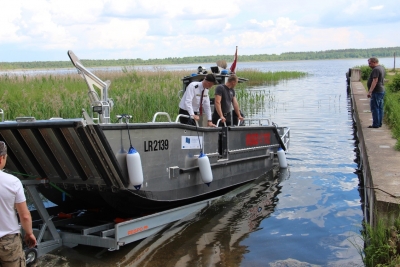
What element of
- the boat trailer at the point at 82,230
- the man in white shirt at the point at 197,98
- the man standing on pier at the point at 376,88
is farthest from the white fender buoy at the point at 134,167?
the man standing on pier at the point at 376,88

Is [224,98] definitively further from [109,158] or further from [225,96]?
[109,158]

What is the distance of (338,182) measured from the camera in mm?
10133

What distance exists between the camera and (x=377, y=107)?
11.2 meters

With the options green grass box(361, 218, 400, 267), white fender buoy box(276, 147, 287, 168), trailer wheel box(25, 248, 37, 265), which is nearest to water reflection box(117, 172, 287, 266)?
trailer wheel box(25, 248, 37, 265)

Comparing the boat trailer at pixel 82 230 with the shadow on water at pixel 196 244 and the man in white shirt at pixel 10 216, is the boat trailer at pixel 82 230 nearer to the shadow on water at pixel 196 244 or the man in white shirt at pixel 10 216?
the shadow on water at pixel 196 244

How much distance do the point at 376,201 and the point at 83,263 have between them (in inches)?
136

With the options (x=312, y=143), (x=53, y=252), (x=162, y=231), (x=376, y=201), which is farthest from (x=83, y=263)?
(x=312, y=143)

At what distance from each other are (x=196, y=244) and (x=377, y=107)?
6.32 m

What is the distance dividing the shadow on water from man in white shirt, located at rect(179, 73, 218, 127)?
1.52 m

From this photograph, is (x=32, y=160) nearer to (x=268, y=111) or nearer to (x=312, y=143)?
(x=312, y=143)

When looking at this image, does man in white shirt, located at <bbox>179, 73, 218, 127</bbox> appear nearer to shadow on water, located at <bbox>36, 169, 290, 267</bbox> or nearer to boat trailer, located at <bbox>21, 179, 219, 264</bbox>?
shadow on water, located at <bbox>36, 169, 290, 267</bbox>

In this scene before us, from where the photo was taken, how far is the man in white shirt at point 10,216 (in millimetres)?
3963

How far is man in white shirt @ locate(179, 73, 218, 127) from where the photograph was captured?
27.0 ft

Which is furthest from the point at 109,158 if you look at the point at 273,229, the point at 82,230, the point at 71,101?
the point at 71,101
